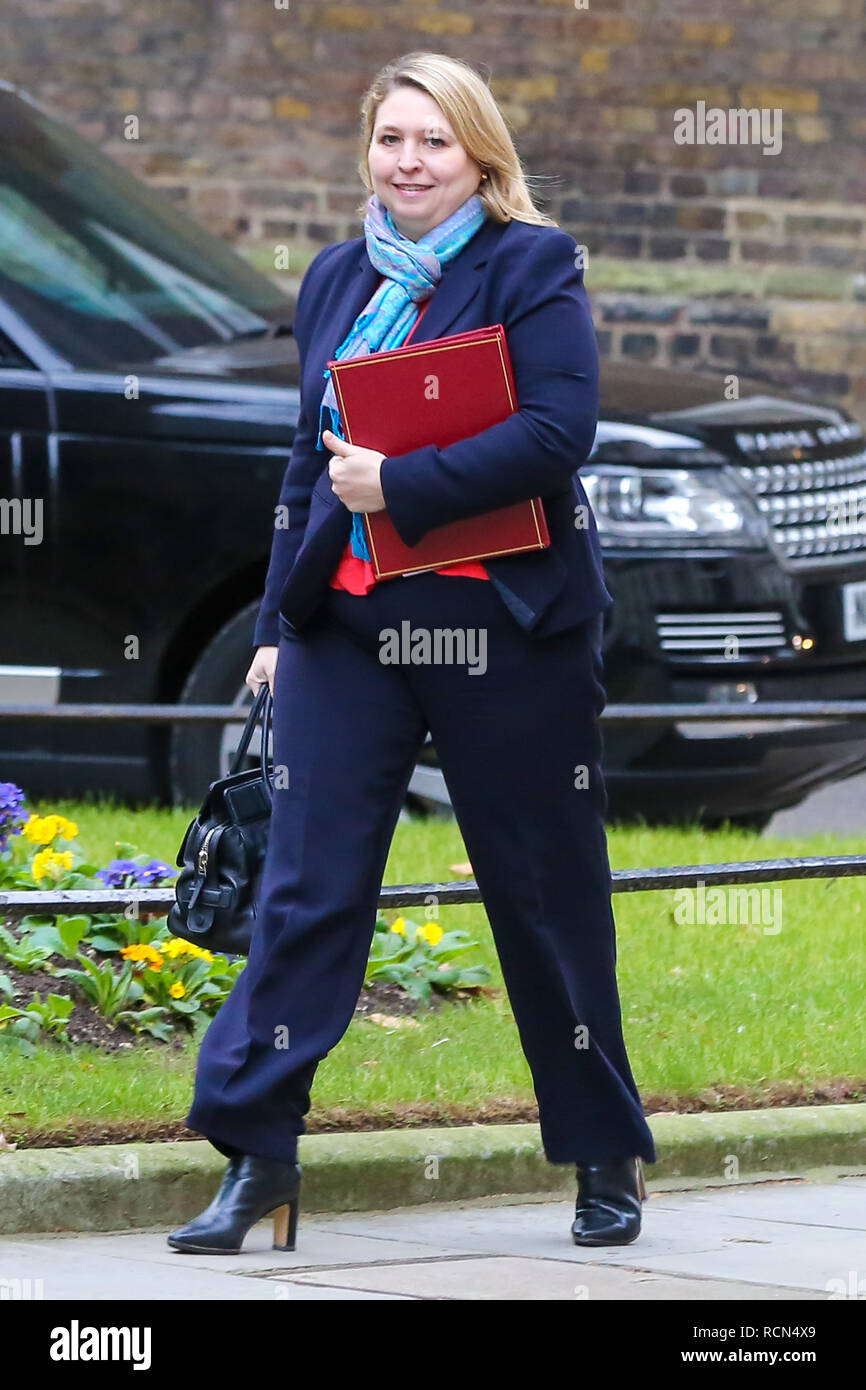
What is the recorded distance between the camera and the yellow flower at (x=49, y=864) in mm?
5664

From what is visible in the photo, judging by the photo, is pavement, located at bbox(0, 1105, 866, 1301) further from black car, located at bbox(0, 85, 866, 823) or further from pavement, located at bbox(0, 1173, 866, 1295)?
black car, located at bbox(0, 85, 866, 823)

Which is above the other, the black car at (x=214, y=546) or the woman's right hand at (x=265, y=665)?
the black car at (x=214, y=546)

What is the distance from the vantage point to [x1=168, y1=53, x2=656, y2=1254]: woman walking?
4.00 meters

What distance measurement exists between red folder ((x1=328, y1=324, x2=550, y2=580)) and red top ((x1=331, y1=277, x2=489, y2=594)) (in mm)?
25

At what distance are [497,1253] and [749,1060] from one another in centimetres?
120

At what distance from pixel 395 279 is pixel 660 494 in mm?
3384

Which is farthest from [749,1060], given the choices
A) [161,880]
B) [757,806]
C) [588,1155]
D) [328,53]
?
[328,53]

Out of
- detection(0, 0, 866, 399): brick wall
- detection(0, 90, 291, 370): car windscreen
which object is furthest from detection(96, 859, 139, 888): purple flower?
detection(0, 0, 866, 399): brick wall

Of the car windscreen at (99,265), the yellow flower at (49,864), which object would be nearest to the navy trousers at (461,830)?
the yellow flower at (49,864)

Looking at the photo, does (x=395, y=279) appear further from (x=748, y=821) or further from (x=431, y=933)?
(x=748, y=821)

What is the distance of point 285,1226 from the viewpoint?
4.10 metres

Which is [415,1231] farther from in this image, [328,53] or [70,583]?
[328,53]

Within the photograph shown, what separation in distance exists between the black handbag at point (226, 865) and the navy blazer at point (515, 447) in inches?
12.8

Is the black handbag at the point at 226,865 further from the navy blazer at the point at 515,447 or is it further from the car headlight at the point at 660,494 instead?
the car headlight at the point at 660,494
